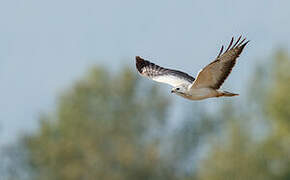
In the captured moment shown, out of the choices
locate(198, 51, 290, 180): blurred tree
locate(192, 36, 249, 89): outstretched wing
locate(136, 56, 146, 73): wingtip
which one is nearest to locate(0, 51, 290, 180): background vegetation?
locate(198, 51, 290, 180): blurred tree

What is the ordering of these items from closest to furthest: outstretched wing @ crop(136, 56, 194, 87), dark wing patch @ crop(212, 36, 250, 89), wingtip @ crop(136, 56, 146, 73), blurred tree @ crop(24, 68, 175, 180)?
dark wing patch @ crop(212, 36, 250, 89), outstretched wing @ crop(136, 56, 194, 87), wingtip @ crop(136, 56, 146, 73), blurred tree @ crop(24, 68, 175, 180)

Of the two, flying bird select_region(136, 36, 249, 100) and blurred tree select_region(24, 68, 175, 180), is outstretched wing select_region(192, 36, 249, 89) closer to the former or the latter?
flying bird select_region(136, 36, 249, 100)

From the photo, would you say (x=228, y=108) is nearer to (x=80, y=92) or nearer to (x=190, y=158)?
(x=190, y=158)

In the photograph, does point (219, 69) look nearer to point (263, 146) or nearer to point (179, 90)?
point (179, 90)

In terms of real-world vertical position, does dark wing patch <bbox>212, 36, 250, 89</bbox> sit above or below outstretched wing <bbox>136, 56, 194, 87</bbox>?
below

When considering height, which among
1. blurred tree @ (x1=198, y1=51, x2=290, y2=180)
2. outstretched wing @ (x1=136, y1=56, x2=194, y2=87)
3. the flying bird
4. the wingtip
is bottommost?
the flying bird

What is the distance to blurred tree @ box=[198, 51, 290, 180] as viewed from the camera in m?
37.6

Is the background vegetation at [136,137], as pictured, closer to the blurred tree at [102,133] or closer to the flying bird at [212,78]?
the blurred tree at [102,133]

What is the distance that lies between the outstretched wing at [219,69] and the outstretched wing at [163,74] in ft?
4.13

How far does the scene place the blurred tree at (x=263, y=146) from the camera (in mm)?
37562

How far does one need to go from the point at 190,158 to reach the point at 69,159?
880 centimetres

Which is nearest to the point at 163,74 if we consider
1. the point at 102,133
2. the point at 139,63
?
the point at 139,63

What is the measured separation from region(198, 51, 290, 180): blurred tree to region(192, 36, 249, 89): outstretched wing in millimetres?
17763

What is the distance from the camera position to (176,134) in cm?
5141
